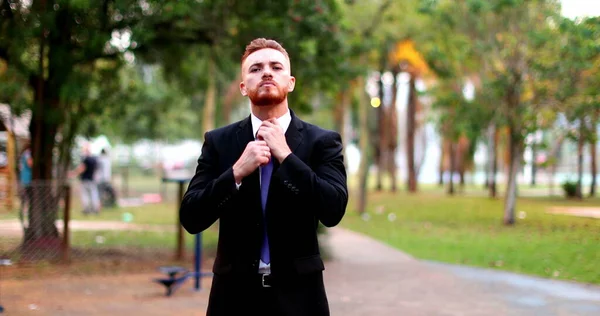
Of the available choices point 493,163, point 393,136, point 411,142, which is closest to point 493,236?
point 493,163

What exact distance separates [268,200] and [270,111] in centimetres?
37

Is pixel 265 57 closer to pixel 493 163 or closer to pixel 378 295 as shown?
pixel 378 295

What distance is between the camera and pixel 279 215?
9.58ft

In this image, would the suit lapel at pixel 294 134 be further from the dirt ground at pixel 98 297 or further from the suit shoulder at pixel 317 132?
the dirt ground at pixel 98 297

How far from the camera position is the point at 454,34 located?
68.2ft

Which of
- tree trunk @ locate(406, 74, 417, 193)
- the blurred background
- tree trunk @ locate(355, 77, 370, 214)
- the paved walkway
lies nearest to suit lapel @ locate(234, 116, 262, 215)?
the paved walkway

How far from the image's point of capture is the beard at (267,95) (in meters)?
2.97

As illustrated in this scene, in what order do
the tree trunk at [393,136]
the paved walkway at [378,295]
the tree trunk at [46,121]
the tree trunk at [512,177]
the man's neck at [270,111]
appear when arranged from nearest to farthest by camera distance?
1. the man's neck at [270,111]
2. the paved walkway at [378,295]
3. the tree trunk at [46,121]
4. the tree trunk at [512,177]
5. the tree trunk at [393,136]

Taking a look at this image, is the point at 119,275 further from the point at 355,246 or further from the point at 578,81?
the point at 578,81

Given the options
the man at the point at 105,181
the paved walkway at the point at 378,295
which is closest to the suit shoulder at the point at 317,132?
the paved walkway at the point at 378,295

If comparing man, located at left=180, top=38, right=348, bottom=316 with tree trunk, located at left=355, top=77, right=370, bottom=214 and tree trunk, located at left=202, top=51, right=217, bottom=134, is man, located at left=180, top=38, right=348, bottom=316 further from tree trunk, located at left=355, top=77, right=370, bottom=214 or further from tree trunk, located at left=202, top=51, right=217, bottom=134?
tree trunk, located at left=355, top=77, right=370, bottom=214

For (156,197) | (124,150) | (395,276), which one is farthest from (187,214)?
(124,150)

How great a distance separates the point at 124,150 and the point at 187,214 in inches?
2333

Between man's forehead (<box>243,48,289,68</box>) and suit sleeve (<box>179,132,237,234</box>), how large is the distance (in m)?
0.36
